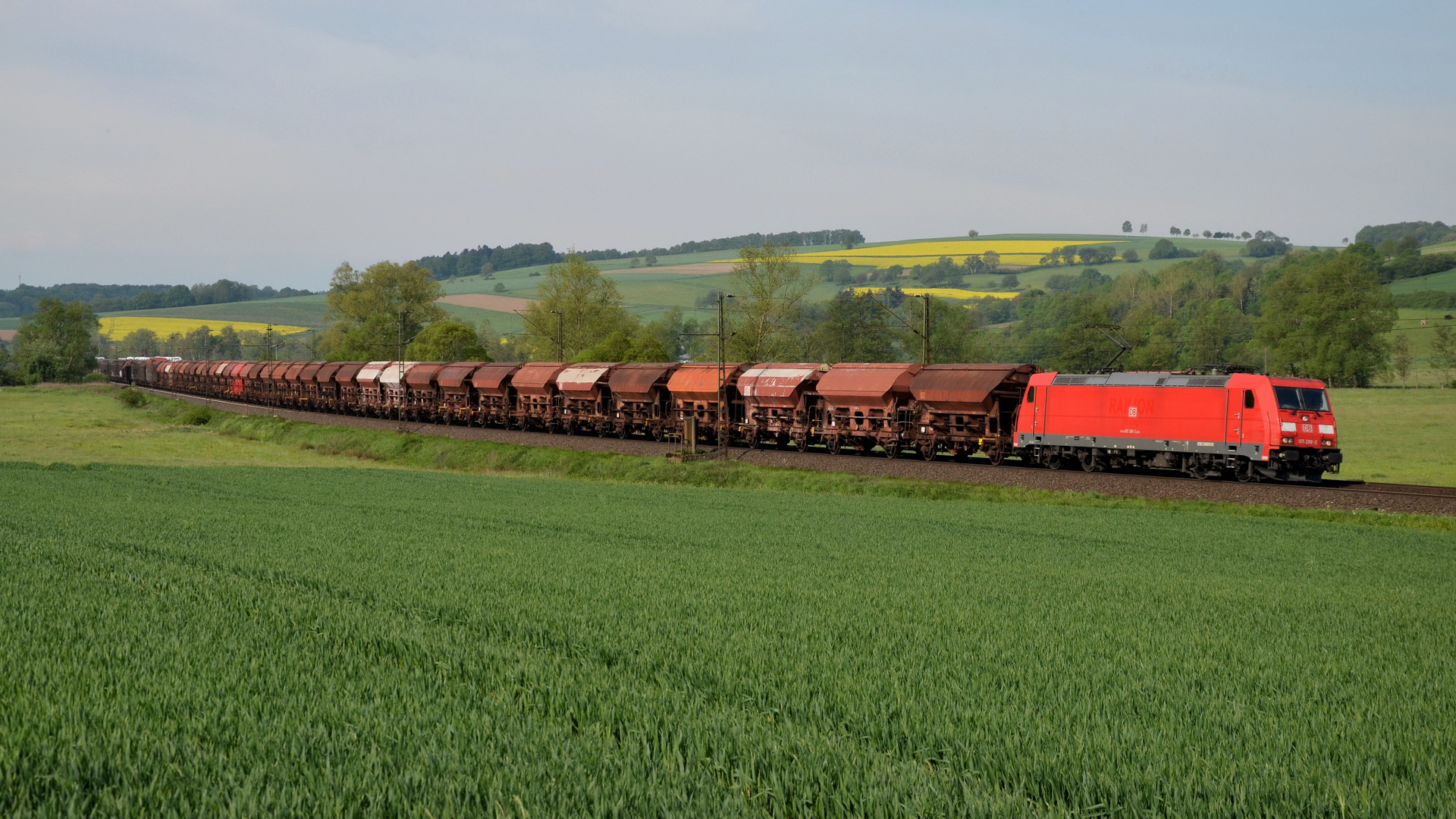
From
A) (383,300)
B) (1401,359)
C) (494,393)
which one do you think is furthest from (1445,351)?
(383,300)

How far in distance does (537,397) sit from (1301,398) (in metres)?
40.0

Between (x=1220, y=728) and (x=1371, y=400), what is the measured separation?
8717 cm

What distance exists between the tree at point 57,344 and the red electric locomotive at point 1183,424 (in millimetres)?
150382

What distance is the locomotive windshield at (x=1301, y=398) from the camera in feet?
99.6

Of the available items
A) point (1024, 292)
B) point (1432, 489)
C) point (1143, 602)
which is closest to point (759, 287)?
point (1432, 489)

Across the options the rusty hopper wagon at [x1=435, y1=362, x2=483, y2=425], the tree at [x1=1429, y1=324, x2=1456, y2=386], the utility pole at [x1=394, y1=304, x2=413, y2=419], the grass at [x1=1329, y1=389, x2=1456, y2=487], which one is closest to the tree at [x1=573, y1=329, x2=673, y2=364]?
the rusty hopper wagon at [x1=435, y1=362, x2=483, y2=425]

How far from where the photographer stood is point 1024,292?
17175 centimetres

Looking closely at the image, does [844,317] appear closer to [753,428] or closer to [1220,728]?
[753,428]

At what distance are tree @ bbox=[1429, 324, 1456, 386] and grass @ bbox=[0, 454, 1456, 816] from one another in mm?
93321

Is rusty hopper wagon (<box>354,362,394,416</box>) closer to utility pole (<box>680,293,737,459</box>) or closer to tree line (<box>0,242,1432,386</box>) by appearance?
tree line (<box>0,242,1432,386</box>)

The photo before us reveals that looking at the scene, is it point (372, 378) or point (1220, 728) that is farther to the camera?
point (372, 378)

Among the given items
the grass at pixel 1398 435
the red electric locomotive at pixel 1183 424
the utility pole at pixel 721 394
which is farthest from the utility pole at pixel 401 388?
the grass at pixel 1398 435

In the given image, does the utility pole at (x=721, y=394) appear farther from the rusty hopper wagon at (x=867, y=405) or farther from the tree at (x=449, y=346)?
the tree at (x=449, y=346)

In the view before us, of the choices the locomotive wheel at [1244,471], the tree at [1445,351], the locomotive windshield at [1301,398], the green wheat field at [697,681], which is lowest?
the locomotive wheel at [1244,471]
